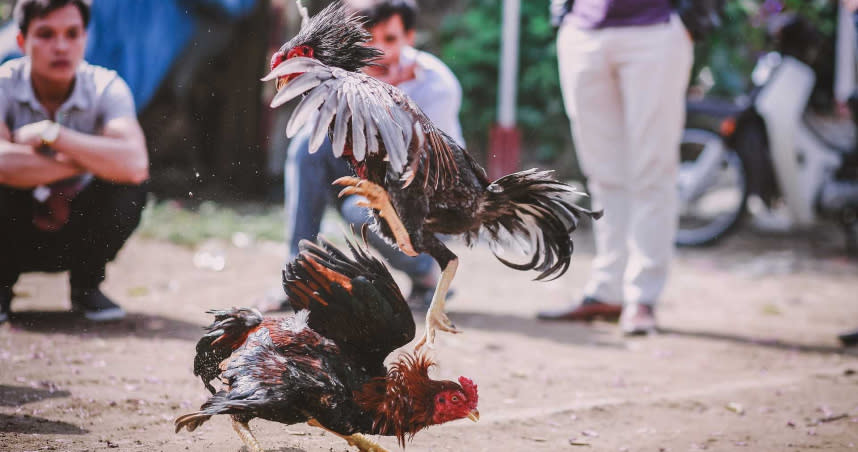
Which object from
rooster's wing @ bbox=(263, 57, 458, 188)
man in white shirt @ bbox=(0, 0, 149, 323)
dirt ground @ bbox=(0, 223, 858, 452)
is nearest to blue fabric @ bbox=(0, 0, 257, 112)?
dirt ground @ bbox=(0, 223, 858, 452)

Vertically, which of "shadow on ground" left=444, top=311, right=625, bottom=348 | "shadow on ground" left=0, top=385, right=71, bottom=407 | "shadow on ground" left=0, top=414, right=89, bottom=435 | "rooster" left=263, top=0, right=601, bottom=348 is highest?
"rooster" left=263, top=0, right=601, bottom=348

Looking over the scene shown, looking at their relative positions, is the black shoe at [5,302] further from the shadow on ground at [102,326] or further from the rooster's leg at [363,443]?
the rooster's leg at [363,443]

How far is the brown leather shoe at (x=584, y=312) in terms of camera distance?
4.57 m

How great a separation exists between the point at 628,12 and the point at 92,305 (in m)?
2.91

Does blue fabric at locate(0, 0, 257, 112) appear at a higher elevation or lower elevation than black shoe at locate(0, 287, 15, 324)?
higher

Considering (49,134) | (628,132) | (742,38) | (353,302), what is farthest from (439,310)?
(742,38)

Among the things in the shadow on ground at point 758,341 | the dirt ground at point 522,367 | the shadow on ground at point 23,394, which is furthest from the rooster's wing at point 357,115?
the shadow on ground at point 758,341

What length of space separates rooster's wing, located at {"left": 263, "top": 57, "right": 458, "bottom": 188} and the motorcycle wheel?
4.93m

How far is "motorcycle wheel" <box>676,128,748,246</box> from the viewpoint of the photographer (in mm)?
6605

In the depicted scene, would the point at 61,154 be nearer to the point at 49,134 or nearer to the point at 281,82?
the point at 49,134

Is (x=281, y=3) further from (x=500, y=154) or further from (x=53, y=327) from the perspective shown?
(x=53, y=327)

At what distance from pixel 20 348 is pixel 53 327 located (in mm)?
345

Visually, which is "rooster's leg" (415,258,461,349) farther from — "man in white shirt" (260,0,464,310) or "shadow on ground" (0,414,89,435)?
"man in white shirt" (260,0,464,310)

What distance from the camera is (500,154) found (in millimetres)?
7535
